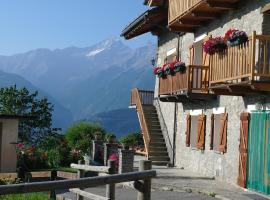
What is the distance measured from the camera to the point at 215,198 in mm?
14125

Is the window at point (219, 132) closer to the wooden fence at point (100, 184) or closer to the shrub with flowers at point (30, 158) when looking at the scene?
the shrub with flowers at point (30, 158)

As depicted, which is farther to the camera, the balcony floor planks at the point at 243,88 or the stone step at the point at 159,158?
the stone step at the point at 159,158

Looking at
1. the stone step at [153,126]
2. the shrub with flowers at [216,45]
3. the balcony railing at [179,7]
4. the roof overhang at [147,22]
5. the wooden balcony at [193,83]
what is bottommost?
the stone step at [153,126]

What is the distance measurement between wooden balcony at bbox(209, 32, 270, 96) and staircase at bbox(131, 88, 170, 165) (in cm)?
884

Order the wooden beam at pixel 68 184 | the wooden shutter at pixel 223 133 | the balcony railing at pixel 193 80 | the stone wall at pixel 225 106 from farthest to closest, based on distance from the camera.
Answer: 1. the balcony railing at pixel 193 80
2. the wooden shutter at pixel 223 133
3. the stone wall at pixel 225 106
4. the wooden beam at pixel 68 184

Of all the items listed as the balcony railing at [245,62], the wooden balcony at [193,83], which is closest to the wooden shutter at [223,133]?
the wooden balcony at [193,83]

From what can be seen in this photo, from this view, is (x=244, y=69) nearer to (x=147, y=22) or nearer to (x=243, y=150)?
(x=243, y=150)

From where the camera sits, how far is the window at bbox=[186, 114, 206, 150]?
20.0 m

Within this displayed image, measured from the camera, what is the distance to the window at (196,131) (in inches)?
789

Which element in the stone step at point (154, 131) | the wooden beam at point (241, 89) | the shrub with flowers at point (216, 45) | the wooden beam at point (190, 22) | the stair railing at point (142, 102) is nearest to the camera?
the wooden beam at point (241, 89)

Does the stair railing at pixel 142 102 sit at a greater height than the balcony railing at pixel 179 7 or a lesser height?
lesser

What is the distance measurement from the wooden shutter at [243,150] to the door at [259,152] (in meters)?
0.16

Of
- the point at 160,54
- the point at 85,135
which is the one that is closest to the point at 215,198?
the point at 160,54

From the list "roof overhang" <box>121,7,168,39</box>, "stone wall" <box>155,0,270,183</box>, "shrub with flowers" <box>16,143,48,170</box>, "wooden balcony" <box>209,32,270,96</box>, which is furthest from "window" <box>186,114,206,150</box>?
"roof overhang" <box>121,7,168,39</box>
